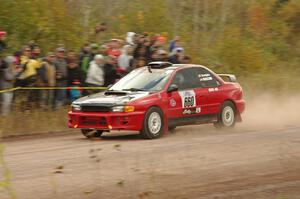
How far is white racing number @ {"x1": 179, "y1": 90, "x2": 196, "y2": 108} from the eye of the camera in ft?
54.8

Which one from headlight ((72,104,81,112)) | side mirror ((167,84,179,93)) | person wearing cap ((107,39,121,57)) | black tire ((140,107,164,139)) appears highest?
person wearing cap ((107,39,121,57))

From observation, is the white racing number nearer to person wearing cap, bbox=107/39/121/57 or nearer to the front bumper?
the front bumper

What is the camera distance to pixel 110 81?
2050 centimetres

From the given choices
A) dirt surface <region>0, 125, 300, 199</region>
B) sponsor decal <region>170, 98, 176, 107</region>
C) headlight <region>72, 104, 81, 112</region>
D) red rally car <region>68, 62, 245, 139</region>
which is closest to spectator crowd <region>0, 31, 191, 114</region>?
dirt surface <region>0, 125, 300, 199</region>

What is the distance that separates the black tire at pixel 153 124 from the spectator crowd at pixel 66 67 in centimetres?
418

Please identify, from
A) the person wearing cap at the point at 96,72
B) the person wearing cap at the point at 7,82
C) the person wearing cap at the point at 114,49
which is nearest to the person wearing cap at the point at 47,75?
the person wearing cap at the point at 7,82

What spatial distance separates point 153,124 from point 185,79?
5.44 ft

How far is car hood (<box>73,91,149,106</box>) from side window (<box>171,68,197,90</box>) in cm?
110

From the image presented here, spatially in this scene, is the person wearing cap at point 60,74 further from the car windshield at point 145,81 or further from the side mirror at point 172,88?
the side mirror at point 172,88

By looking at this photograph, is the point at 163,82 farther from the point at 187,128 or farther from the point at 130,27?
the point at 130,27

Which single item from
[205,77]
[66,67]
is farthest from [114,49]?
[205,77]

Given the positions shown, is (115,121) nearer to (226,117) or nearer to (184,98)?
(184,98)

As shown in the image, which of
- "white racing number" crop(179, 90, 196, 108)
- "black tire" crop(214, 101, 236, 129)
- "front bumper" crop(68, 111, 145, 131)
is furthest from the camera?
"black tire" crop(214, 101, 236, 129)

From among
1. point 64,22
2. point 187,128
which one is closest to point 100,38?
point 64,22
